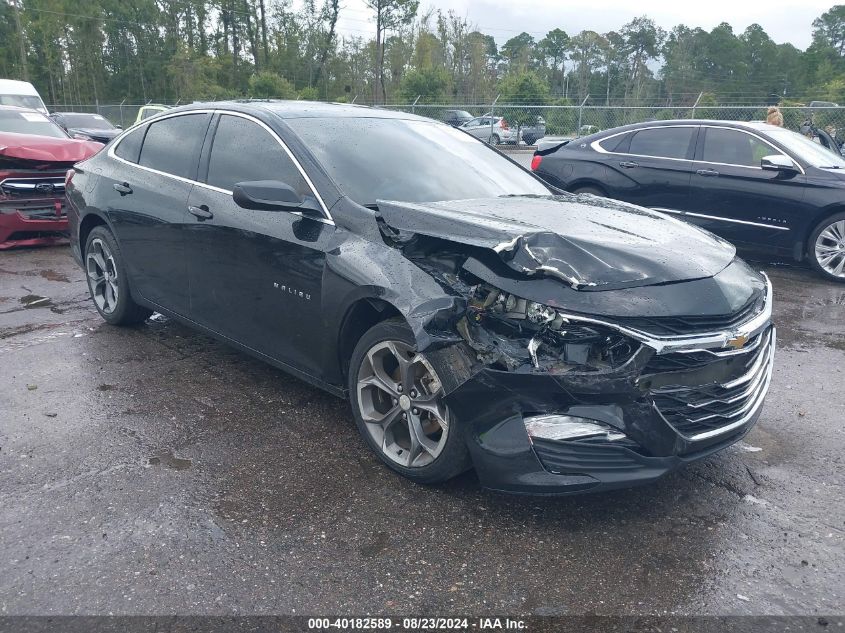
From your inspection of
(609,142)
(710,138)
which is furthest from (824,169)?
(609,142)

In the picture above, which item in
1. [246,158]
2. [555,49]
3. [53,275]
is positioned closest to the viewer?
[246,158]

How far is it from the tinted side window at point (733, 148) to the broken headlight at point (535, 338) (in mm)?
6212

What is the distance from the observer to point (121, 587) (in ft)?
8.76

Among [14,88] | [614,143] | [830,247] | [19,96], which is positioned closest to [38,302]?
[614,143]

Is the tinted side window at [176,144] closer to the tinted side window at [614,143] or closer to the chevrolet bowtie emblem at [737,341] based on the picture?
the chevrolet bowtie emblem at [737,341]

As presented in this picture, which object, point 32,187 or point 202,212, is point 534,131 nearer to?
point 32,187

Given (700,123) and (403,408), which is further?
(700,123)

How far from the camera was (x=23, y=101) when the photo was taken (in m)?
16.3

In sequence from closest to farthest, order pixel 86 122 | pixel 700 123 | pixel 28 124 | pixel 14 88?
pixel 700 123 → pixel 28 124 → pixel 14 88 → pixel 86 122

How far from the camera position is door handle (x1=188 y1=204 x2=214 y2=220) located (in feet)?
14.5

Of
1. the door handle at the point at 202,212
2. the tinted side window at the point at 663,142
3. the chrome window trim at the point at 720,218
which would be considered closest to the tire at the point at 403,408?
the door handle at the point at 202,212

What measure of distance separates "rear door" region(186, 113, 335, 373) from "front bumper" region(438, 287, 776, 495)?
1.15 m

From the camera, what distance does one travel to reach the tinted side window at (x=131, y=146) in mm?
5341

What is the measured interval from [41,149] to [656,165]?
7.11 m
